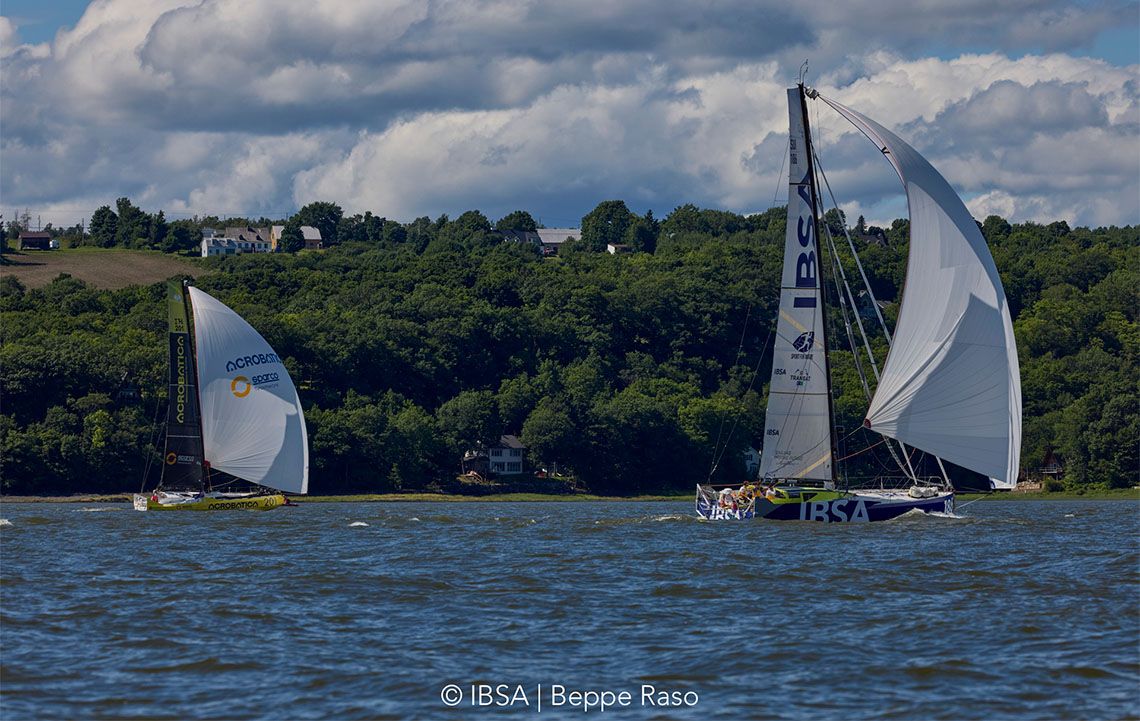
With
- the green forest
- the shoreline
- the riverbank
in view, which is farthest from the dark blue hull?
the shoreline

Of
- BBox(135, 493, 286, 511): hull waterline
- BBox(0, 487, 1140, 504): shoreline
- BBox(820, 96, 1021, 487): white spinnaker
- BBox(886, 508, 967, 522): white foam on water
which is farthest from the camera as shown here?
BBox(0, 487, 1140, 504): shoreline

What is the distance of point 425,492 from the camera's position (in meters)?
90.3

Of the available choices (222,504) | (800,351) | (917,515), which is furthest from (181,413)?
(917,515)

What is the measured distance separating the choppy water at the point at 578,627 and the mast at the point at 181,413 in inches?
774

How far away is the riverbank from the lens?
80.2 m

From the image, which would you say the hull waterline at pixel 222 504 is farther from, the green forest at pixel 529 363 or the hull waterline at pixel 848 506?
the hull waterline at pixel 848 506

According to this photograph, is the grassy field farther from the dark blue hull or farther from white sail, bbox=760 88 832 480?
the dark blue hull

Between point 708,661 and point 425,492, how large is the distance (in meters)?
72.2

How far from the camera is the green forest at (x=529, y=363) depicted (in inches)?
3447

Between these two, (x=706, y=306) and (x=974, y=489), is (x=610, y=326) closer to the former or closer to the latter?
(x=706, y=306)

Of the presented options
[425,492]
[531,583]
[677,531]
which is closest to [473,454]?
[425,492]

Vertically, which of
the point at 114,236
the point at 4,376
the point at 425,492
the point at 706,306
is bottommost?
the point at 425,492

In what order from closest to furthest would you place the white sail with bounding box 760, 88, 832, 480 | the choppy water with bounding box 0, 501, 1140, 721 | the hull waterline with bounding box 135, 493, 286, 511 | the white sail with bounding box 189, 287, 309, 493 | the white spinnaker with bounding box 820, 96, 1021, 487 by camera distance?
the choppy water with bounding box 0, 501, 1140, 721 → the white spinnaker with bounding box 820, 96, 1021, 487 → the white sail with bounding box 760, 88, 832, 480 → the hull waterline with bounding box 135, 493, 286, 511 → the white sail with bounding box 189, 287, 309, 493

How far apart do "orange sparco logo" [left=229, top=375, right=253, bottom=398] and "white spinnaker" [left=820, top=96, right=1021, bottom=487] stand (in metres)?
26.7
